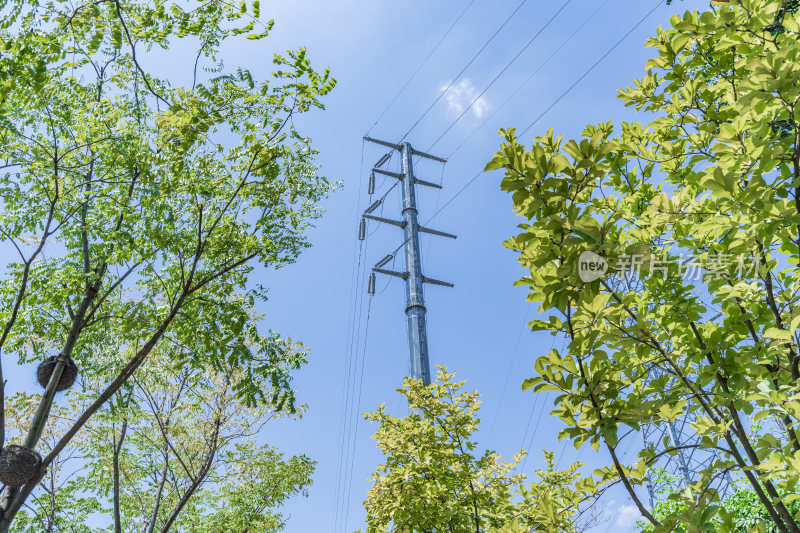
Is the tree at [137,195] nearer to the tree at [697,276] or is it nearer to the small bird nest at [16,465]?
the small bird nest at [16,465]

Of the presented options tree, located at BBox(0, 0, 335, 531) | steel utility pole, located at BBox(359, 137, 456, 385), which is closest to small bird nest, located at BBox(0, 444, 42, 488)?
tree, located at BBox(0, 0, 335, 531)

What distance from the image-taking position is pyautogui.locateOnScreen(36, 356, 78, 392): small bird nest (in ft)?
16.6

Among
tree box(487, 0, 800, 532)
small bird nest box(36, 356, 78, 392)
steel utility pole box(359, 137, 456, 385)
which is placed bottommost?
tree box(487, 0, 800, 532)

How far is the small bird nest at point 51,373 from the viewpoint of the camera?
5.05 metres

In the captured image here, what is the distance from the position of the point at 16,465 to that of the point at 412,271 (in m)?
5.27

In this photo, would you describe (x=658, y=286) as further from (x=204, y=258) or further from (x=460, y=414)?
(x=204, y=258)

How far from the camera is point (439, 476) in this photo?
4.60 meters

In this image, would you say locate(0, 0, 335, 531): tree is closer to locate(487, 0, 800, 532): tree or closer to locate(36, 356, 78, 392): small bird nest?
locate(36, 356, 78, 392): small bird nest

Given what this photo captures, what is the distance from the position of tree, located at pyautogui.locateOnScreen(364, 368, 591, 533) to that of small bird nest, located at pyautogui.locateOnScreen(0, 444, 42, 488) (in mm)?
2849

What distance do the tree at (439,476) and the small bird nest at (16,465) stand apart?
2.85 m

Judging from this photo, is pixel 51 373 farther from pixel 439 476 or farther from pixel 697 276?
pixel 697 276

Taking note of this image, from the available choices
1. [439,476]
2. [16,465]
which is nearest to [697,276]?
[439,476]

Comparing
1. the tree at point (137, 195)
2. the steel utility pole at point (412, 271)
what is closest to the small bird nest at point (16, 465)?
the tree at point (137, 195)

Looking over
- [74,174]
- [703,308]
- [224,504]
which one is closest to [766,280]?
[703,308]
